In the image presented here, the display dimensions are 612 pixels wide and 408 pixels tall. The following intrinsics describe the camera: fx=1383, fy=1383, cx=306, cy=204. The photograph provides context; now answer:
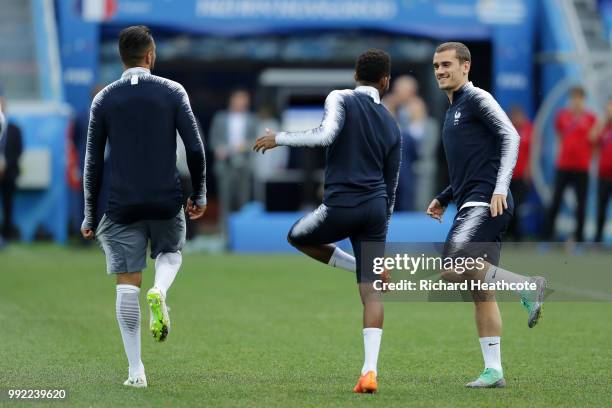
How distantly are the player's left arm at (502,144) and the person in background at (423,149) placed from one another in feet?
43.1

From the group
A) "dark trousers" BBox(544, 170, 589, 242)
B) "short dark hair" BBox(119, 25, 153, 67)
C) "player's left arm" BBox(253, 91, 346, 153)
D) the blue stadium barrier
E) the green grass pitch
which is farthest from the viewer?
the blue stadium barrier

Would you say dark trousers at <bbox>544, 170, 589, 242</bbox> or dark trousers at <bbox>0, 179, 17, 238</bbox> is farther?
dark trousers at <bbox>0, 179, 17, 238</bbox>

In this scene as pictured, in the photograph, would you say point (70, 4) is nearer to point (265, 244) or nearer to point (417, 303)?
point (265, 244)

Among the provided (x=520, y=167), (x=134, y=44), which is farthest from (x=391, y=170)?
(x=520, y=167)

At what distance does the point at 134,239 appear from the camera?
26.5ft

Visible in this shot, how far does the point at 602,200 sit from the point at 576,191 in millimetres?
448

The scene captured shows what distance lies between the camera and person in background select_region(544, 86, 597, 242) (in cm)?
2056

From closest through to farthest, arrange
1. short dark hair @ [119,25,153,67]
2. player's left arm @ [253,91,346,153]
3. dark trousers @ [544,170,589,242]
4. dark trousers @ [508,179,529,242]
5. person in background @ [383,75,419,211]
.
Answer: player's left arm @ [253,91,346,153]
short dark hair @ [119,25,153,67]
dark trousers @ [544,170,589,242]
person in background @ [383,75,419,211]
dark trousers @ [508,179,529,242]

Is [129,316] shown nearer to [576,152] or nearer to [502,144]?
[502,144]

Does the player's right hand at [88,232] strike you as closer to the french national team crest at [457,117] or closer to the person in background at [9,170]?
the french national team crest at [457,117]

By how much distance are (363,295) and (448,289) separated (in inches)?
37.0

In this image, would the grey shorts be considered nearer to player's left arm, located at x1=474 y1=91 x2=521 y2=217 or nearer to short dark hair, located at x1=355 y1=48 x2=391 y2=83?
short dark hair, located at x1=355 y1=48 x2=391 y2=83

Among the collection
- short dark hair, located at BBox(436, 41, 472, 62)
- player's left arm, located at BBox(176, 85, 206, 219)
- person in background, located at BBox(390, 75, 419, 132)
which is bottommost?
person in background, located at BBox(390, 75, 419, 132)

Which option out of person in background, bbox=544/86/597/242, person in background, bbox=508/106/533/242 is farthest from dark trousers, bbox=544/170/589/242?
person in background, bbox=508/106/533/242
